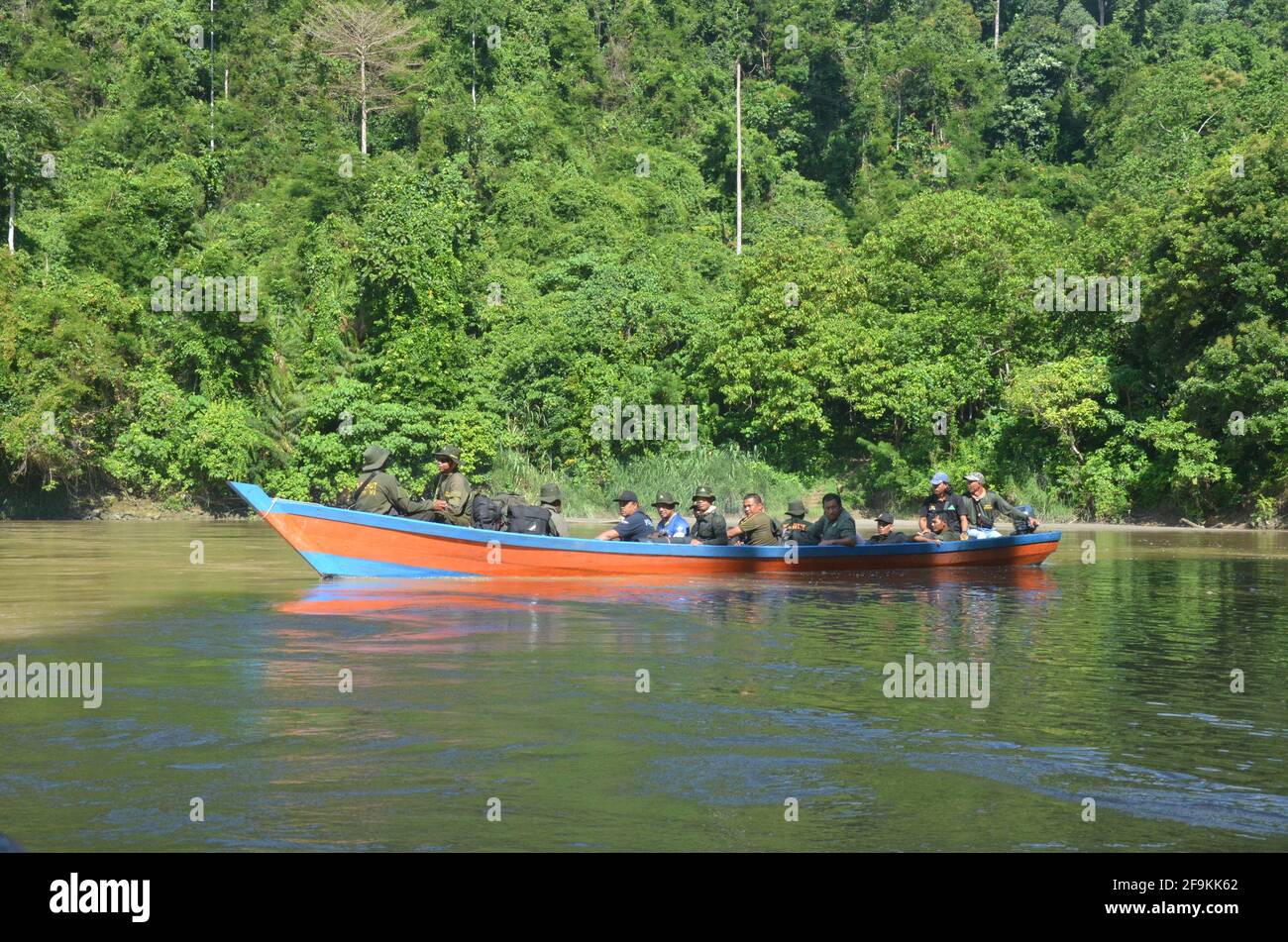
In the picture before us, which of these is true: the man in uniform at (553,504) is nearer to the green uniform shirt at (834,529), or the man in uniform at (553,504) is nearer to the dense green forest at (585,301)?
the green uniform shirt at (834,529)

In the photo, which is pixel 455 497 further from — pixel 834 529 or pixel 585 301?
pixel 585 301

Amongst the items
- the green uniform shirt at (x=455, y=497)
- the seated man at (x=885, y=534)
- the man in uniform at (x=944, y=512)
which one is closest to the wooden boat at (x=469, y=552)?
the green uniform shirt at (x=455, y=497)

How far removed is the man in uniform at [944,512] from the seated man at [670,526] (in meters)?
4.66

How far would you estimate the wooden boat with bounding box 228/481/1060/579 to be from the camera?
69.7ft

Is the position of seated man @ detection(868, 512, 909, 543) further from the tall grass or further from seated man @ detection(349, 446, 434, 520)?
the tall grass

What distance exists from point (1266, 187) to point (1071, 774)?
1172 inches

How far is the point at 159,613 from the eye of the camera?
1895cm

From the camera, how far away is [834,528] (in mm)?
23703

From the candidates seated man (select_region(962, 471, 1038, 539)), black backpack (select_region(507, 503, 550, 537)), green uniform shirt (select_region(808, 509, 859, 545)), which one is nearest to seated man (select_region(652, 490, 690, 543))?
black backpack (select_region(507, 503, 550, 537))

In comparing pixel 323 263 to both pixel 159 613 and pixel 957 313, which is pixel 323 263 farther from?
pixel 159 613

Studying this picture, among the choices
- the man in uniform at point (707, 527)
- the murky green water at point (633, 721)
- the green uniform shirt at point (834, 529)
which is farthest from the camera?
the green uniform shirt at point (834, 529)

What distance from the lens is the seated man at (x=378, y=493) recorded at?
21328 millimetres

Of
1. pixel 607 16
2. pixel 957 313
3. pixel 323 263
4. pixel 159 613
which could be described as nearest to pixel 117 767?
pixel 159 613

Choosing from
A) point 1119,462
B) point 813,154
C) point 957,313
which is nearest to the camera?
point 1119,462
